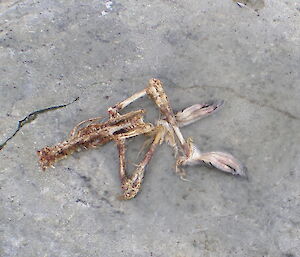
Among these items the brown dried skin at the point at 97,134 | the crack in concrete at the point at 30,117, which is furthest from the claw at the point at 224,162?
the crack in concrete at the point at 30,117

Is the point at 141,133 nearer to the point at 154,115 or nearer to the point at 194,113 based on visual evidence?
the point at 154,115

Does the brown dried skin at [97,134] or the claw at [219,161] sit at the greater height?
the claw at [219,161]

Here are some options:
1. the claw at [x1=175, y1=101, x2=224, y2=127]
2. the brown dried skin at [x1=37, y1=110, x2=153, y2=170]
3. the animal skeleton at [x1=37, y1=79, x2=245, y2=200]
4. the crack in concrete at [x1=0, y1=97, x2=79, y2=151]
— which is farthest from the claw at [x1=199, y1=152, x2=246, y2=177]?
the crack in concrete at [x1=0, y1=97, x2=79, y2=151]

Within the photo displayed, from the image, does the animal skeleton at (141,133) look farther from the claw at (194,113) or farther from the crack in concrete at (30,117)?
the crack in concrete at (30,117)

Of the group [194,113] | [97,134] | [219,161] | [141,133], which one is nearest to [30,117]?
[97,134]

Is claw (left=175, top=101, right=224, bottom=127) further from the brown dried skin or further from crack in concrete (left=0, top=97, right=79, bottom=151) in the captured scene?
crack in concrete (left=0, top=97, right=79, bottom=151)

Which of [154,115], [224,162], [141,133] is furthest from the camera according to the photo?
[154,115]
